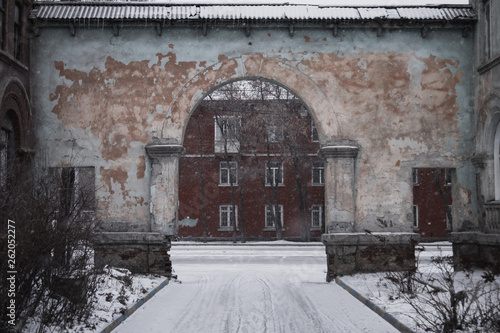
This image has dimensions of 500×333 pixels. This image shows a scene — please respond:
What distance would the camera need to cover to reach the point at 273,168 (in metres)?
36.2

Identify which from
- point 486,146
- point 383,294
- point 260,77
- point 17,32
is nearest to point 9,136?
point 17,32

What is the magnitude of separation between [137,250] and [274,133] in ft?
70.4

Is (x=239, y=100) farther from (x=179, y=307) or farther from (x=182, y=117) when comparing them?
(x=179, y=307)

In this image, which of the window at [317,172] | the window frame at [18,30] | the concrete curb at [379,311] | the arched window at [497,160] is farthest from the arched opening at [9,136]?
the window at [317,172]

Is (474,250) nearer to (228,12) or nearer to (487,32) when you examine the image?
(487,32)

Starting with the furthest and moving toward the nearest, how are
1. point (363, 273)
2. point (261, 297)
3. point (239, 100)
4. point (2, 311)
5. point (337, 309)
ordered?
point (239, 100), point (363, 273), point (261, 297), point (337, 309), point (2, 311)

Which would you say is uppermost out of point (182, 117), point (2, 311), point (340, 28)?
point (340, 28)

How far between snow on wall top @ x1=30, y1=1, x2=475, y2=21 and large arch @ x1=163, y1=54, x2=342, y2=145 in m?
1.05

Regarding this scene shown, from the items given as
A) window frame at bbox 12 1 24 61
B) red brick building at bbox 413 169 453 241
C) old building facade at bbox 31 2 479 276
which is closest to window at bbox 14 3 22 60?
window frame at bbox 12 1 24 61

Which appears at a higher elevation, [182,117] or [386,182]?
[182,117]

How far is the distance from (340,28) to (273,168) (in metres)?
22.9

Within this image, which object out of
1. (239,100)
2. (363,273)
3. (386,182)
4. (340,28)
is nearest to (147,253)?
(363,273)

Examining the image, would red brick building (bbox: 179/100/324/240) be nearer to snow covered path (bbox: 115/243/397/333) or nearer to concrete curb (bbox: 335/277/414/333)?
snow covered path (bbox: 115/243/397/333)

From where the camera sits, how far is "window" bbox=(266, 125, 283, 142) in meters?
33.7
